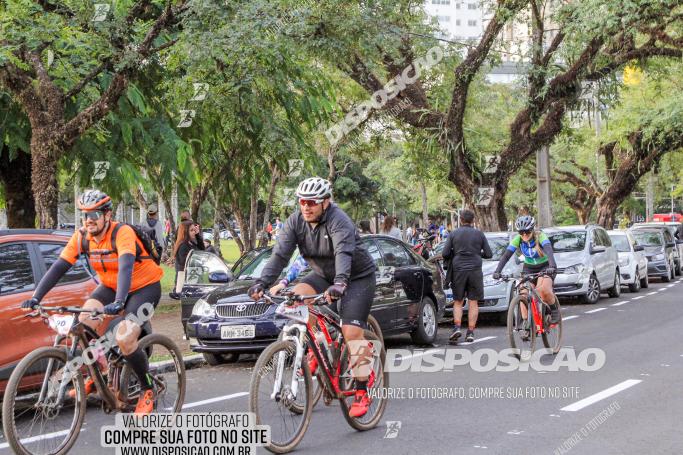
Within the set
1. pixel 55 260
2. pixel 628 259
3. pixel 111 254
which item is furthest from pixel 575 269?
pixel 111 254

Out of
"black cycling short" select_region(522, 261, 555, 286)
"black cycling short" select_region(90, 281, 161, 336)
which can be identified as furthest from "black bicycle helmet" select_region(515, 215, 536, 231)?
"black cycling short" select_region(90, 281, 161, 336)

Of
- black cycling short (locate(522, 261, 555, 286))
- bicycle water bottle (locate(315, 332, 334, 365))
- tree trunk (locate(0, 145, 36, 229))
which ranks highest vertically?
tree trunk (locate(0, 145, 36, 229))

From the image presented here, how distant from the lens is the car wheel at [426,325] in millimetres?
12461

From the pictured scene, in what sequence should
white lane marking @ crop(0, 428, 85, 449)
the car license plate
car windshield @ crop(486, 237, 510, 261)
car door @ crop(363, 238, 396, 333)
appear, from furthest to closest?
car windshield @ crop(486, 237, 510, 261), car door @ crop(363, 238, 396, 333), the car license plate, white lane marking @ crop(0, 428, 85, 449)

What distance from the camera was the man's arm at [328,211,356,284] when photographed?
21.7 feet

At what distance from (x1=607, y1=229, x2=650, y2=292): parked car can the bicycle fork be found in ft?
60.3

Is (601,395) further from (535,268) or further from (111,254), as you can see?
(111,254)

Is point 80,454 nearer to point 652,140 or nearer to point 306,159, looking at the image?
point 306,159

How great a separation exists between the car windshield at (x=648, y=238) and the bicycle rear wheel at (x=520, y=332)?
60.3ft

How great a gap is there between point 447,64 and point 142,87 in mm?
8519

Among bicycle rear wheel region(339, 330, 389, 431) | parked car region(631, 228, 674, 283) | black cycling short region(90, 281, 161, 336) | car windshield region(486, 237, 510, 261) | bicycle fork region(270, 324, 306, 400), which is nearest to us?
bicycle fork region(270, 324, 306, 400)

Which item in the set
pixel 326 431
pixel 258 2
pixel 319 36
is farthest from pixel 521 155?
pixel 326 431

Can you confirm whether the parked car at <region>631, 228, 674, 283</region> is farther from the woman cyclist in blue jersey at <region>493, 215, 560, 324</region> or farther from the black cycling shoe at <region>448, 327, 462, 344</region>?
the woman cyclist in blue jersey at <region>493, 215, 560, 324</region>

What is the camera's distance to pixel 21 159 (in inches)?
739
